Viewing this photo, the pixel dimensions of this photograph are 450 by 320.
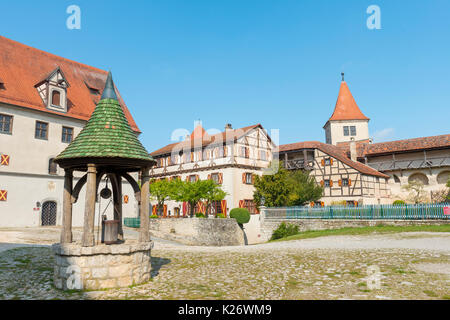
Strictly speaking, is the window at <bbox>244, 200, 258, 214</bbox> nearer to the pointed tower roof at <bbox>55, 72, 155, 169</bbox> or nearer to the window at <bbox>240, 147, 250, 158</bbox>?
the window at <bbox>240, 147, 250, 158</bbox>

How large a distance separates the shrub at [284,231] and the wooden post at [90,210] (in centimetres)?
1958

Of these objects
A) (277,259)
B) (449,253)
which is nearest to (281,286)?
(277,259)

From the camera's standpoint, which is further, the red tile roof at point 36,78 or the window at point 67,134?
the window at point 67,134

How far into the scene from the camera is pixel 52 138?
24344 millimetres

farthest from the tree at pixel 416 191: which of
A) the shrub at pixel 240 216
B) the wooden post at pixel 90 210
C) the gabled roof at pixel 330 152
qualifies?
the wooden post at pixel 90 210

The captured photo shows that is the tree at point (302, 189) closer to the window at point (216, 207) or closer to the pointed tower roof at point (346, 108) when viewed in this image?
the window at point (216, 207)

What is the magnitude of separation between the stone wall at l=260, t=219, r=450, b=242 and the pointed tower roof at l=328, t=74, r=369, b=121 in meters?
33.8

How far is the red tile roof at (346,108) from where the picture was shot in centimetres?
5497

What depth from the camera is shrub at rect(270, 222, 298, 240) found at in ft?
82.0

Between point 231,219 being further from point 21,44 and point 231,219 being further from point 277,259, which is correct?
point 21,44

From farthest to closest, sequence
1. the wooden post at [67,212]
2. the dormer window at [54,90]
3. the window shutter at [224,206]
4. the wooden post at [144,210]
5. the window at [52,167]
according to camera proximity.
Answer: the window shutter at [224,206] < the dormer window at [54,90] < the window at [52,167] < the wooden post at [144,210] < the wooden post at [67,212]

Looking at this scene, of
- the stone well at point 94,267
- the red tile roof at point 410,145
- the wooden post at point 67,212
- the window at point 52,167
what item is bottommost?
the stone well at point 94,267

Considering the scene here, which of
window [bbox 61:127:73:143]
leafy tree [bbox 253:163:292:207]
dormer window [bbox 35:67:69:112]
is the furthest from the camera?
leafy tree [bbox 253:163:292:207]

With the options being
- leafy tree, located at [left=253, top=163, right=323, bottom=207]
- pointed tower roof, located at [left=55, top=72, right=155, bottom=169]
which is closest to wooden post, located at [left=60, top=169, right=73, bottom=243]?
pointed tower roof, located at [left=55, top=72, right=155, bottom=169]
